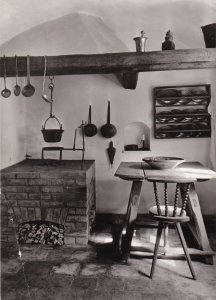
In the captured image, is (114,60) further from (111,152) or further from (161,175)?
(111,152)

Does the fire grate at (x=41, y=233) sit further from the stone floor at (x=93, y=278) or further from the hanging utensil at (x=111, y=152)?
the hanging utensil at (x=111, y=152)

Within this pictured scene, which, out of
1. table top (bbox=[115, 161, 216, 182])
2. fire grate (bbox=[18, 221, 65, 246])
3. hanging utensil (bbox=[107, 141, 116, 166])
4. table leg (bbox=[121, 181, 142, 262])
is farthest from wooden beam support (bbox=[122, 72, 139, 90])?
fire grate (bbox=[18, 221, 65, 246])

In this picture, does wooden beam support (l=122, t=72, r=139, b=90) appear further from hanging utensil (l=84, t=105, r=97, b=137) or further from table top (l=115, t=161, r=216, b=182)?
table top (l=115, t=161, r=216, b=182)

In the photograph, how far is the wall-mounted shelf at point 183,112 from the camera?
16.4 ft

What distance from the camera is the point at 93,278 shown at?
3.14 metres

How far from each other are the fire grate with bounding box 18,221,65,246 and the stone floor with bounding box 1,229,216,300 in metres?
0.26

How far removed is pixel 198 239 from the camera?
365 centimetres

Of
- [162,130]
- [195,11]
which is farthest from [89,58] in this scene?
[162,130]

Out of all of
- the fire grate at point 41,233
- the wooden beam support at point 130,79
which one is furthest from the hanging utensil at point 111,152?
the fire grate at point 41,233

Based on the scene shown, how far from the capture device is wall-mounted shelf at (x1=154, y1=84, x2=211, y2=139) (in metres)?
5.01

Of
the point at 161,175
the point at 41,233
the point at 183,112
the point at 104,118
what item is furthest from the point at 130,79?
the point at 41,233

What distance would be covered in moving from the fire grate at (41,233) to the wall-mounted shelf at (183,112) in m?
2.26

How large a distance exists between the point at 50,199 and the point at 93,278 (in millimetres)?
1262

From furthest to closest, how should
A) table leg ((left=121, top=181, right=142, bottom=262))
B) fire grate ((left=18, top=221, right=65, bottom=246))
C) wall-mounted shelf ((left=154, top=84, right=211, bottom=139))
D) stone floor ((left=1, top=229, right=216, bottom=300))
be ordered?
wall-mounted shelf ((left=154, top=84, right=211, bottom=139))
fire grate ((left=18, top=221, right=65, bottom=246))
table leg ((left=121, top=181, right=142, bottom=262))
stone floor ((left=1, top=229, right=216, bottom=300))
